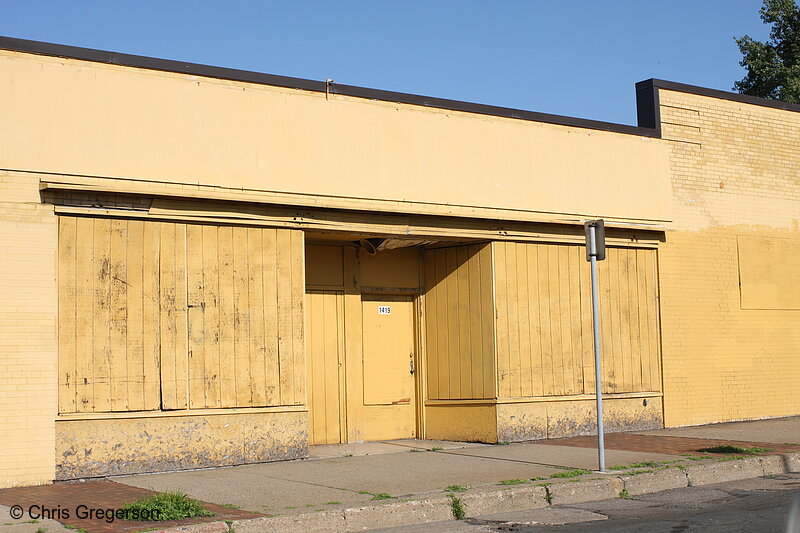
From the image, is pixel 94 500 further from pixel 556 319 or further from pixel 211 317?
pixel 556 319

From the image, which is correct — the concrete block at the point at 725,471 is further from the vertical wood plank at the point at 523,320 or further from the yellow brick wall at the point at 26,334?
the yellow brick wall at the point at 26,334

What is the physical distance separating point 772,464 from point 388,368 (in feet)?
18.9

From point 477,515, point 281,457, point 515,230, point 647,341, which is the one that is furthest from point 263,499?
point 647,341

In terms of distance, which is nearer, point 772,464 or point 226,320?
point 772,464

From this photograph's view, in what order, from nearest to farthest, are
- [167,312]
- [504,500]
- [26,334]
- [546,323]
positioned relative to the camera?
[504,500] < [26,334] < [167,312] < [546,323]

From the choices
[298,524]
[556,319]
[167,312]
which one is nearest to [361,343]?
[556,319]

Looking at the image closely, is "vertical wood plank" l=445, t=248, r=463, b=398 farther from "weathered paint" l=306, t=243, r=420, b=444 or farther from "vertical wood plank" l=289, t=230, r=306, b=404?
"vertical wood plank" l=289, t=230, r=306, b=404

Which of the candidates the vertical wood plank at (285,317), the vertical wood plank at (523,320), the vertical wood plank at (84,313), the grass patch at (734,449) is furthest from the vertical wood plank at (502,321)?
the vertical wood plank at (84,313)

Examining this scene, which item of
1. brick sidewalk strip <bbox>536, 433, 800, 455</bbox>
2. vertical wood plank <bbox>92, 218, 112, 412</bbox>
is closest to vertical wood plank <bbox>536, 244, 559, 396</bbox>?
brick sidewalk strip <bbox>536, 433, 800, 455</bbox>

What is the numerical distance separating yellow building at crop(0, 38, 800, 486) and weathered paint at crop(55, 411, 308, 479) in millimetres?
27

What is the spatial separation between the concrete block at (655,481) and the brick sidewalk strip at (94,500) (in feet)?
13.7

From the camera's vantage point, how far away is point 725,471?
1073 centimetres

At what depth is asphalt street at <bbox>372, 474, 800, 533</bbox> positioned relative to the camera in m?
7.73

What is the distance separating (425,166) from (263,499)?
20.5ft
